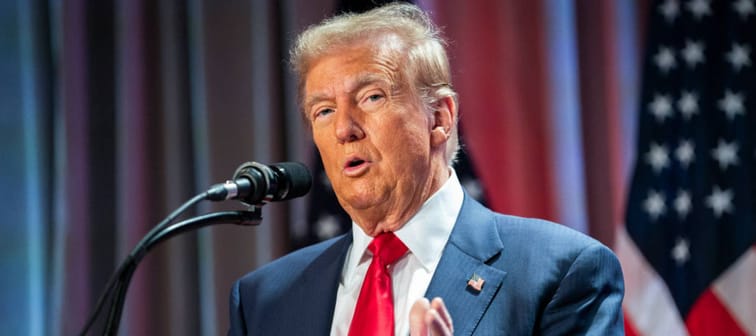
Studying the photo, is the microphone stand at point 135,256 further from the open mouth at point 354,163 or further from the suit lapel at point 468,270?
the suit lapel at point 468,270

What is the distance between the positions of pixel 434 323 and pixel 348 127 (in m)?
0.66

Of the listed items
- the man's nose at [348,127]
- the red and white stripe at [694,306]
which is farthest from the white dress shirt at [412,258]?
the red and white stripe at [694,306]

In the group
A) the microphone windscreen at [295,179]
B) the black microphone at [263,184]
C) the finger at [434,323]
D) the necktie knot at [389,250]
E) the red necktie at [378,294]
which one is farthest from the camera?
the necktie knot at [389,250]

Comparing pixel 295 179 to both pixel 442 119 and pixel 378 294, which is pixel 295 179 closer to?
pixel 378 294

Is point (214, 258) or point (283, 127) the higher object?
point (283, 127)

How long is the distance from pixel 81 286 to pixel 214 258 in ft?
1.83

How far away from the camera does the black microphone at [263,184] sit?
192cm

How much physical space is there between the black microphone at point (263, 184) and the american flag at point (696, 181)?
188cm

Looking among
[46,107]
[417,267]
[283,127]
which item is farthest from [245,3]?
[417,267]

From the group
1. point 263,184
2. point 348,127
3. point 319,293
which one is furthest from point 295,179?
point 319,293

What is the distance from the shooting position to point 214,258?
3.87 meters

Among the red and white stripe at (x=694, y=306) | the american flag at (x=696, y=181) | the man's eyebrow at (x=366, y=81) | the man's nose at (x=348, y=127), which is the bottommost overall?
the red and white stripe at (x=694, y=306)

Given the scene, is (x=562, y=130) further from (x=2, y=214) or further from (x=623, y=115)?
→ (x=2, y=214)

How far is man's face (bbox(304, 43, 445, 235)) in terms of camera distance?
90.6 inches
